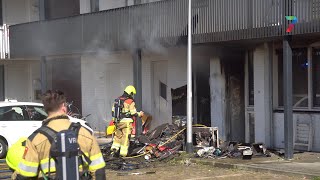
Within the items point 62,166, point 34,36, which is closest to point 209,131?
point 34,36

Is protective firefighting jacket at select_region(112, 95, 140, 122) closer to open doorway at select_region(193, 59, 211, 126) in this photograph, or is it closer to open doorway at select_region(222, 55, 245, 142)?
open doorway at select_region(222, 55, 245, 142)

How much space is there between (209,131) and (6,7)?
1322 cm

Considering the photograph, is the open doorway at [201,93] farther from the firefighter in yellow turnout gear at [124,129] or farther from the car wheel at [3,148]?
the car wheel at [3,148]

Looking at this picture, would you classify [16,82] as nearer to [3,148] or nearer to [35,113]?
[35,113]

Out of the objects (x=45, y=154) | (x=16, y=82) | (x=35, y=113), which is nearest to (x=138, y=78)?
(x=35, y=113)

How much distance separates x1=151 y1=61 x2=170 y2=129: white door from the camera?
16.7m

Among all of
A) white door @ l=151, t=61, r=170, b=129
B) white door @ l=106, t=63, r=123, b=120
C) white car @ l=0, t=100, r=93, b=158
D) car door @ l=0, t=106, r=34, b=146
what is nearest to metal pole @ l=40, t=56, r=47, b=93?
A: white door @ l=106, t=63, r=123, b=120

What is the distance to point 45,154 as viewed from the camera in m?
3.93

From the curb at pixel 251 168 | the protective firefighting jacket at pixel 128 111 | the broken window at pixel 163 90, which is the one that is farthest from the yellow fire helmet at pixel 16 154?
the broken window at pixel 163 90

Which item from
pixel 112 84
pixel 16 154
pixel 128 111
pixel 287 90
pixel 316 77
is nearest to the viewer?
pixel 16 154

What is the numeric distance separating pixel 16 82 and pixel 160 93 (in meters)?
9.33

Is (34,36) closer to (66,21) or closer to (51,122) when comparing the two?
(66,21)

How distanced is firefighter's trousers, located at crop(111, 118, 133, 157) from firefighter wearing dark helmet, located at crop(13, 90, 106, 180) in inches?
307

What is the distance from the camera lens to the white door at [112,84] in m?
18.2
